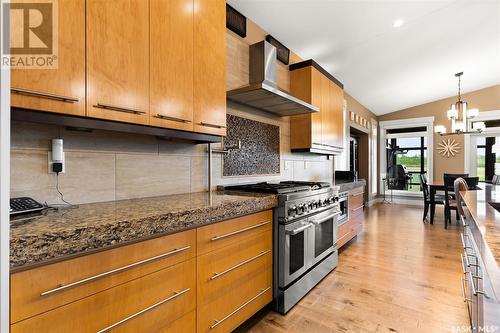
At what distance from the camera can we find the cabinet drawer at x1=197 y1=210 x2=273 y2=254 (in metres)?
1.43

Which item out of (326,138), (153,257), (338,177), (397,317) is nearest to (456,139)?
(338,177)

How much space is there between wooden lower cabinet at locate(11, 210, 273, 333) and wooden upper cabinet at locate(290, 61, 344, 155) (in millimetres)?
1634

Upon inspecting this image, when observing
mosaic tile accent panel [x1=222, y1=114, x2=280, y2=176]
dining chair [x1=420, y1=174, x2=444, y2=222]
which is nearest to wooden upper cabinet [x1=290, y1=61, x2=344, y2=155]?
mosaic tile accent panel [x1=222, y1=114, x2=280, y2=176]

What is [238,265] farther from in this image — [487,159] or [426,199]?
[487,159]

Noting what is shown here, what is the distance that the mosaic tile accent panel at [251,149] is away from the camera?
8.21ft

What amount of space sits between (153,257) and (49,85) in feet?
2.83

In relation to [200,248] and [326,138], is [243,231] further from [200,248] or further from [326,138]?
[326,138]

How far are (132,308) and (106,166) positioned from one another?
86 centimetres

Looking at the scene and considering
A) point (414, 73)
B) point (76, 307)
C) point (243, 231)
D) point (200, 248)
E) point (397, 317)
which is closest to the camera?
point (76, 307)

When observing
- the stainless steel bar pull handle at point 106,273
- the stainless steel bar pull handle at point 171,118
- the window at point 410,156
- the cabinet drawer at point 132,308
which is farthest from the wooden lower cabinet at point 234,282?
the window at point 410,156

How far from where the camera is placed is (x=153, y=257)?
3.85 ft

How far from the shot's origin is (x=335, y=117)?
3.83m

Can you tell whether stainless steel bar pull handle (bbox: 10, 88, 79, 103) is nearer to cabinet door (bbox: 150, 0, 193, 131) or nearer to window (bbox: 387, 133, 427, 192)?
cabinet door (bbox: 150, 0, 193, 131)

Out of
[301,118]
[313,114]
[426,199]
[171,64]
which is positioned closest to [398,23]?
[313,114]
